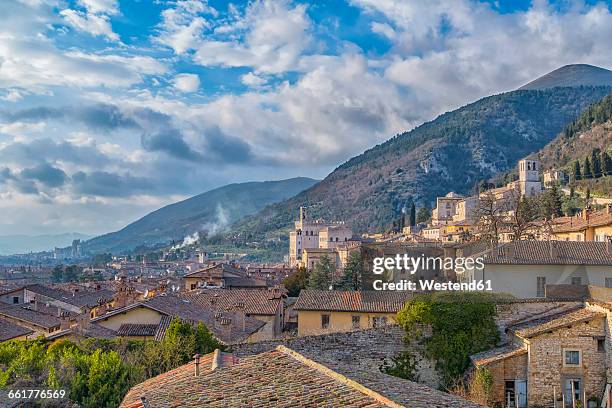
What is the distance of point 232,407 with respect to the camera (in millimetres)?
9938

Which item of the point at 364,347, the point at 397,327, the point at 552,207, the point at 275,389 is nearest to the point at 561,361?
the point at 397,327

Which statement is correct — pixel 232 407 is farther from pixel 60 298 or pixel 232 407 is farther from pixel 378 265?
pixel 60 298

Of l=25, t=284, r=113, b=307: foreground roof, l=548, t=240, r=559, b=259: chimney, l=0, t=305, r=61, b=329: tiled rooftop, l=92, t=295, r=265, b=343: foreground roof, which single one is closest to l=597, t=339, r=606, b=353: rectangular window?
l=548, t=240, r=559, b=259: chimney

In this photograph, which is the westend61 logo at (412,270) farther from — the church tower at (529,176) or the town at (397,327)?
the church tower at (529,176)

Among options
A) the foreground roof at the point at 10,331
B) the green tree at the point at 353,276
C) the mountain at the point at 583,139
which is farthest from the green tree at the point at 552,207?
the foreground roof at the point at 10,331

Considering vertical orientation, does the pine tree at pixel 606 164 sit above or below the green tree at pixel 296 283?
above

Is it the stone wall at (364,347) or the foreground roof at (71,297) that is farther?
the foreground roof at (71,297)

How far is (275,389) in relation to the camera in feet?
34.8

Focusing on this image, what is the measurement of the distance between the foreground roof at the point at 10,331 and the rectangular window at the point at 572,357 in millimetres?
21266

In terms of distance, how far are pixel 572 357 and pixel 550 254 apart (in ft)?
35.9

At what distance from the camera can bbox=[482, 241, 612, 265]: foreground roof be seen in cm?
3092

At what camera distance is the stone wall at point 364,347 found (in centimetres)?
2247

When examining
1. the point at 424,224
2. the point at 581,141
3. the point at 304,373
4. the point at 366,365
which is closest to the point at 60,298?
the point at 366,365

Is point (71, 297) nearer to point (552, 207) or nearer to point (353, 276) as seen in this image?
point (353, 276)
